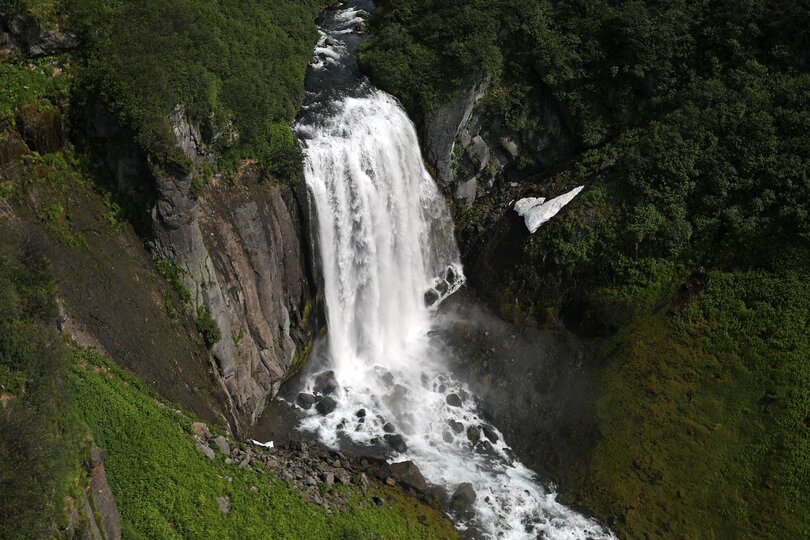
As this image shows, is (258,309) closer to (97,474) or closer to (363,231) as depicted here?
(363,231)

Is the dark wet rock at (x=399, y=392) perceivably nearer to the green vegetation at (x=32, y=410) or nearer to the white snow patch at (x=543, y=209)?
the white snow patch at (x=543, y=209)

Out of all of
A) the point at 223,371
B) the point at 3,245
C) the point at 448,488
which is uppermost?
the point at 3,245

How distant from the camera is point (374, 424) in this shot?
24250mm

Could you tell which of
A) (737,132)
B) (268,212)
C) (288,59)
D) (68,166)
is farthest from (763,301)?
(68,166)

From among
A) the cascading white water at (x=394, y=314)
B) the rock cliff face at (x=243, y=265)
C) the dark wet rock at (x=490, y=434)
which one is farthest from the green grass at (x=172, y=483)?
the dark wet rock at (x=490, y=434)

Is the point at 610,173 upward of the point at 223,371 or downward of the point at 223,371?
upward

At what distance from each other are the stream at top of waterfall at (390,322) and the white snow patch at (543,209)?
3.86 m

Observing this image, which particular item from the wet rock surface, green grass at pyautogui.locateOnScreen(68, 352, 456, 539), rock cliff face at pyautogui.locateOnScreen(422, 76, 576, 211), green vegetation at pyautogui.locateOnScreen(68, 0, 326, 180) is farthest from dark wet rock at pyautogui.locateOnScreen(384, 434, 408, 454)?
rock cliff face at pyautogui.locateOnScreen(422, 76, 576, 211)

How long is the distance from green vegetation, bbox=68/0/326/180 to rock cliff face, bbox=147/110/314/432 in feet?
2.54

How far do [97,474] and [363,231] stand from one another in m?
15.4

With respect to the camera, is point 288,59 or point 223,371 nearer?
point 223,371

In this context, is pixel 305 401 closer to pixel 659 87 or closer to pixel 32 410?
pixel 32 410

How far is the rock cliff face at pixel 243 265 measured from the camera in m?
20.7

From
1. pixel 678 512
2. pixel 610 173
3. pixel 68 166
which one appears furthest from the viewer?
pixel 610 173
